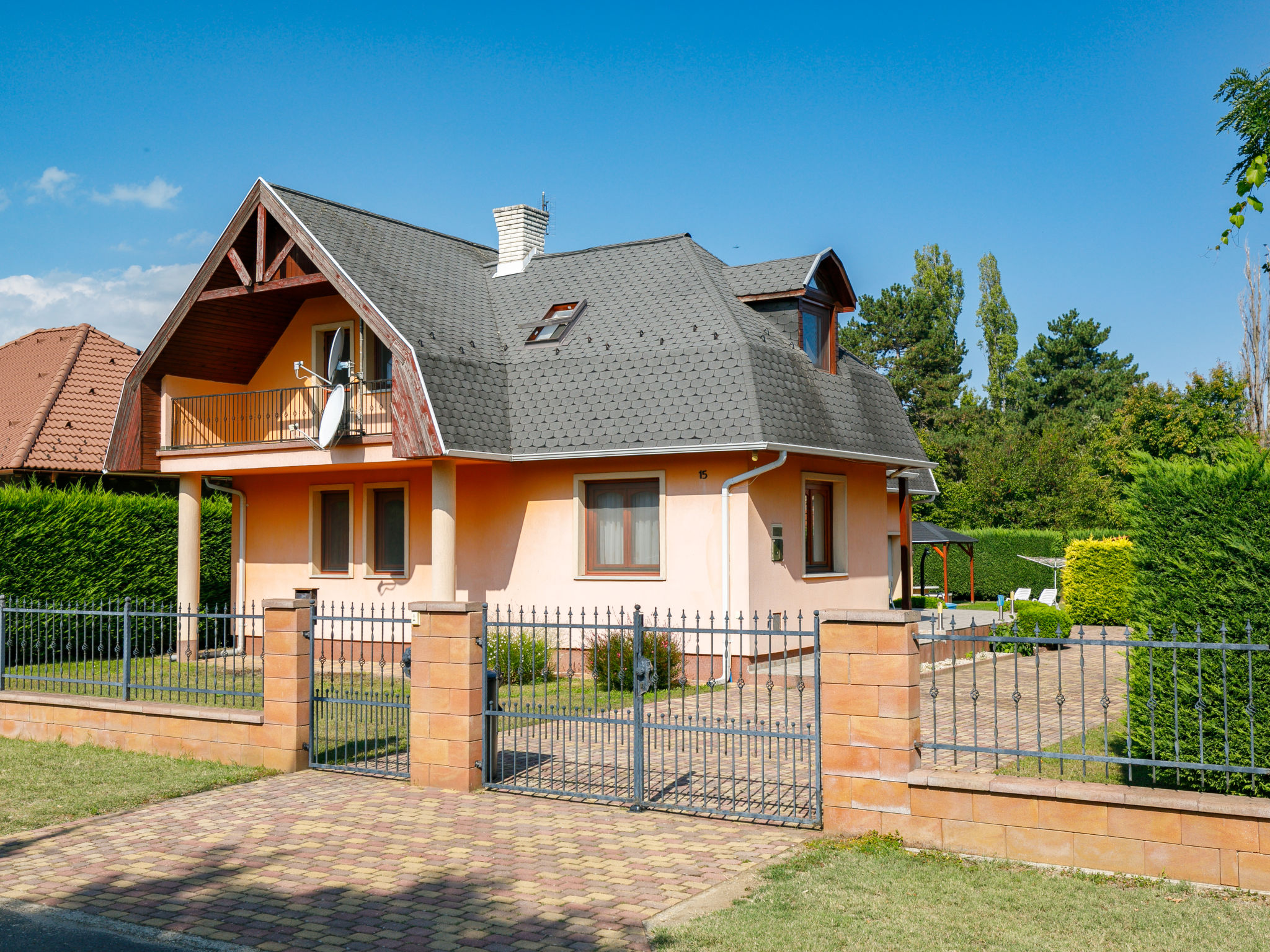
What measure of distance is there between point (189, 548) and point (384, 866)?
14.6 metres

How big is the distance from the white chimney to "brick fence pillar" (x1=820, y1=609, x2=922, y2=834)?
50.9 feet

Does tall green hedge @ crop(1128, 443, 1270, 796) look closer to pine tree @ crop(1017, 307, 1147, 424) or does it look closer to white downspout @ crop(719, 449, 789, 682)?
white downspout @ crop(719, 449, 789, 682)

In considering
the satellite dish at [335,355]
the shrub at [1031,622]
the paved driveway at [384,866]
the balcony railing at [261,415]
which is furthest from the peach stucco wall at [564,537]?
the paved driveway at [384,866]

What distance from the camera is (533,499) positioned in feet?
59.3

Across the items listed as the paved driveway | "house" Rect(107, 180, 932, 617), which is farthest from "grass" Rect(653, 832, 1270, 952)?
"house" Rect(107, 180, 932, 617)

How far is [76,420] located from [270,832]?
19255mm

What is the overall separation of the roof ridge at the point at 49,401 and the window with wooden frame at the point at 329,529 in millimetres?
6640

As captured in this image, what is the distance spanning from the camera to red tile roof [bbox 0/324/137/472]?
23031 mm

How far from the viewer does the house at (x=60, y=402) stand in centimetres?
2289

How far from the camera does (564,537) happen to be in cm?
1775

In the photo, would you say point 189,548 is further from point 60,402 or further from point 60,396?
point 60,396

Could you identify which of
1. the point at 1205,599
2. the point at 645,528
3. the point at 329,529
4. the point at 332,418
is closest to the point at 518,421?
the point at 645,528

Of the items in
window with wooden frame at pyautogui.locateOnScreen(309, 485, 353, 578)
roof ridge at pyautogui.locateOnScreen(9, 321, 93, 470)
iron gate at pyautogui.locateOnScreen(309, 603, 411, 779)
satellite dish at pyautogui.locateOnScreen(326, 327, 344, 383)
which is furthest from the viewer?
roof ridge at pyautogui.locateOnScreen(9, 321, 93, 470)

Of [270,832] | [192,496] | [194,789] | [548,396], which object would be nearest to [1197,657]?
[270,832]
